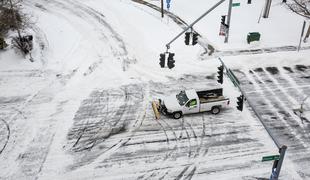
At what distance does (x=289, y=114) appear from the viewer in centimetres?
2288

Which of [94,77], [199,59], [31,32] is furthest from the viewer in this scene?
[31,32]

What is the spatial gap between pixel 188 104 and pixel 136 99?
4414 millimetres

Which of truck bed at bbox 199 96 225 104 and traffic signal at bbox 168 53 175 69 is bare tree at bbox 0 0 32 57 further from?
truck bed at bbox 199 96 225 104

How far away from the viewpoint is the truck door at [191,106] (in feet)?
72.3

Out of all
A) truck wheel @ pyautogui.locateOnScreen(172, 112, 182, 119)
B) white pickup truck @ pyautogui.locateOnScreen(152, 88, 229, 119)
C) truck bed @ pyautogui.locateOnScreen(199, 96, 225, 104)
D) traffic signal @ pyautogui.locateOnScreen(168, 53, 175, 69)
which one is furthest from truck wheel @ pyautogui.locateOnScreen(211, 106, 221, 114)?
traffic signal @ pyautogui.locateOnScreen(168, 53, 175, 69)

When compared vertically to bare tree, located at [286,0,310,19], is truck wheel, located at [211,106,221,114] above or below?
below

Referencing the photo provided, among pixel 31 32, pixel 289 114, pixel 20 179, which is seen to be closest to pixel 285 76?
pixel 289 114

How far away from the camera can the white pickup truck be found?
22062 mm

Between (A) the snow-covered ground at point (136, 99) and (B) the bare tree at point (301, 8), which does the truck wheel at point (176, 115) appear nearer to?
(A) the snow-covered ground at point (136, 99)

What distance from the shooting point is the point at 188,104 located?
22062 mm

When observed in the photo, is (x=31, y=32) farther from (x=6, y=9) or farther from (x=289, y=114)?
(x=289, y=114)

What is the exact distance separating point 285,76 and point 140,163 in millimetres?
15083

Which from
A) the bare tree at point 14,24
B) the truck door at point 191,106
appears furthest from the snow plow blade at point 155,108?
the bare tree at point 14,24

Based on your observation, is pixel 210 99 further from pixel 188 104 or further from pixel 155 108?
pixel 155 108
